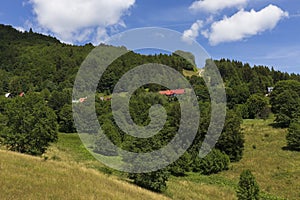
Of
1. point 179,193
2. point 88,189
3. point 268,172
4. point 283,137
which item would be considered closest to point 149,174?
point 179,193

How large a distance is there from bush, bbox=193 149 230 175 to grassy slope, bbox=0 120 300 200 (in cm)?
149

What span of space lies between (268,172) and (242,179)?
2200 cm

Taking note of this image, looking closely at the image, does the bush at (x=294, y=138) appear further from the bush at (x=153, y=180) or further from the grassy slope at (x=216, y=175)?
the bush at (x=153, y=180)

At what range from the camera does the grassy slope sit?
21906 millimetres

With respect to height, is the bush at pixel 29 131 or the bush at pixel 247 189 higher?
the bush at pixel 29 131

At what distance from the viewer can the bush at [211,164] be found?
53531 millimetres

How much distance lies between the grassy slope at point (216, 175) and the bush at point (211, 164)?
149 centimetres

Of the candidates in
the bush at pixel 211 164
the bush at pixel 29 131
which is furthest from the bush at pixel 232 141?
the bush at pixel 29 131

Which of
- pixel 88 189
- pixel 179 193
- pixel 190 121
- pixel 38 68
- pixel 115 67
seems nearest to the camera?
pixel 88 189

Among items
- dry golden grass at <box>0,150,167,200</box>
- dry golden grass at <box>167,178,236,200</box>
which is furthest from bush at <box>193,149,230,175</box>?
dry golden grass at <box>0,150,167,200</box>

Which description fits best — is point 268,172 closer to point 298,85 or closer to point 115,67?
point 298,85

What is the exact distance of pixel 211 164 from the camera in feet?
175

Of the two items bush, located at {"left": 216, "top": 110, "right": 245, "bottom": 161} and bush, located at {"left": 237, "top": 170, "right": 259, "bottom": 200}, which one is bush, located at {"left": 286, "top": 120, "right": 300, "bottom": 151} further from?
bush, located at {"left": 237, "top": 170, "right": 259, "bottom": 200}

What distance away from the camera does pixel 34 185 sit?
712 inches
